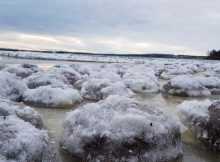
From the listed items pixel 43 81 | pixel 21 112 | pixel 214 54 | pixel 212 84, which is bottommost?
pixel 214 54

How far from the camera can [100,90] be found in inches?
346

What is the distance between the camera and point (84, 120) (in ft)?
15.6

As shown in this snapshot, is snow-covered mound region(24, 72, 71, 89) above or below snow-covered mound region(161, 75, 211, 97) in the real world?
above

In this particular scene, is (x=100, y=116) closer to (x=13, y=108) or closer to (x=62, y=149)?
(x=62, y=149)

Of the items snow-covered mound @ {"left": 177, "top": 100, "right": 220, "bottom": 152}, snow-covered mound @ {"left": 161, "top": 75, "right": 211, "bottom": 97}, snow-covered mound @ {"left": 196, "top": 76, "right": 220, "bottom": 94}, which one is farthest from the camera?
snow-covered mound @ {"left": 196, "top": 76, "right": 220, "bottom": 94}

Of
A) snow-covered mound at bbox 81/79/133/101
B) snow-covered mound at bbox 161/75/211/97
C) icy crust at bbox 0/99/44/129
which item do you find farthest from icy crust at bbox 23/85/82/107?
snow-covered mound at bbox 161/75/211/97

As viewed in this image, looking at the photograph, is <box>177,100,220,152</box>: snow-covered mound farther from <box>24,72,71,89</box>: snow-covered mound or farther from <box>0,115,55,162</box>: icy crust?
<box>24,72,71,89</box>: snow-covered mound

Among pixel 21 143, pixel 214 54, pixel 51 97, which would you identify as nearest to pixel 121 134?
pixel 21 143

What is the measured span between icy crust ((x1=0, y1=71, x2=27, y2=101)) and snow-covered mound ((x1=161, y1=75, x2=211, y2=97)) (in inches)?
164

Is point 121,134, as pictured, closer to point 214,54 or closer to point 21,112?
point 21,112

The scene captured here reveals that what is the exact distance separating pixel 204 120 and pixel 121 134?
148 cm

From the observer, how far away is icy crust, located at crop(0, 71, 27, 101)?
302 inches

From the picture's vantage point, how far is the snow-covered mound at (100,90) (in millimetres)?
8664

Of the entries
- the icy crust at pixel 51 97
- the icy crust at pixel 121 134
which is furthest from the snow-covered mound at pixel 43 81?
the icy crust at pixel 121 134
